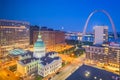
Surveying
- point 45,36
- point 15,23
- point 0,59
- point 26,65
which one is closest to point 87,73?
point 26,65

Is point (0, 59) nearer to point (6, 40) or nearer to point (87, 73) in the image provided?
point (6, 40)

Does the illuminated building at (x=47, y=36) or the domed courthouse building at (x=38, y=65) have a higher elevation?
the illuminated building at (x=47, y=36)

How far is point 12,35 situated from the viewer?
40.7m

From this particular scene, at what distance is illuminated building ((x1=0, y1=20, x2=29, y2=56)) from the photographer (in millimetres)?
37375

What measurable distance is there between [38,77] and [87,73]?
25.3ft

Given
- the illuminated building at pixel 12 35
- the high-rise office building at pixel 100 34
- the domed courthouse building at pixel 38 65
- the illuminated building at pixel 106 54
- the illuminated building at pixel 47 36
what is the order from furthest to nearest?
the high-rise office building at pixel 100 34
the illuminated building at pixel 47 36
the illuminated building at pixel 12 35
the illuminated building at pixel 106 54
the domed courthouse building at pixel 38 65

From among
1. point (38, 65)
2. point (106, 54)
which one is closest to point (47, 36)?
point (106, 54)

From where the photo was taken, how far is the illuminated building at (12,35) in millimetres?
37375

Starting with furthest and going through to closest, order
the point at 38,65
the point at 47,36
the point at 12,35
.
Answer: the point at 47,36 → the point at 12,35 → the point at 38,65

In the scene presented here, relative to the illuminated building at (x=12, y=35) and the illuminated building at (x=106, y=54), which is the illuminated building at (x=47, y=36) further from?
the illuminated building at (x=106, y=54)

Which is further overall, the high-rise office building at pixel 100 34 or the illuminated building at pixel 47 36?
the high-rise office building at pixel 100 34

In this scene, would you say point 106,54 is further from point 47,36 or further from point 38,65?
point 47,36

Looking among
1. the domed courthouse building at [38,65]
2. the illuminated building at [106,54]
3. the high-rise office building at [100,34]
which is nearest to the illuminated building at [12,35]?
the domed courthouse building at [38,65]

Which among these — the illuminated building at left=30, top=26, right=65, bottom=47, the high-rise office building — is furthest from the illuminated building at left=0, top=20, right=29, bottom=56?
the high-rise office building
